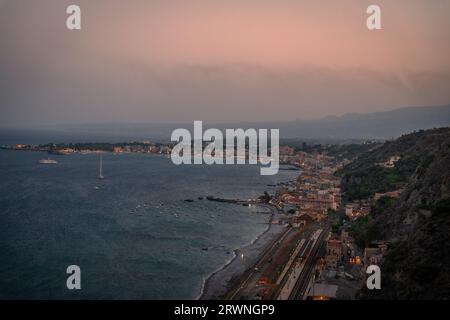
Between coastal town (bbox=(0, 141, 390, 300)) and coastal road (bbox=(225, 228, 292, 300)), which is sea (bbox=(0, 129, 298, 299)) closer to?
coastal road (bbox=(225, 228, 292, 300))

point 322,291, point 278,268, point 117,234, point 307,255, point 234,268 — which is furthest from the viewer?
point 117,234

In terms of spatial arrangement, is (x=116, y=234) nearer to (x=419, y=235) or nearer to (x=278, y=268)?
(x=278, y=268)

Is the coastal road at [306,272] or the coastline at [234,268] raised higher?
the coastal road at [306,272]

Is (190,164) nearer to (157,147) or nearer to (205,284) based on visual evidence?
(157,147)

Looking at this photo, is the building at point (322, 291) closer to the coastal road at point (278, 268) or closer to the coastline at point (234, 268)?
the coastal road at point (278, 268)

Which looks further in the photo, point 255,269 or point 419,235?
point 255,269

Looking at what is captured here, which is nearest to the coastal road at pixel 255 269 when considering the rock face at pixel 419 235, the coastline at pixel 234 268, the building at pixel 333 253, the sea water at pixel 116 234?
the coastline at pixel 234 268

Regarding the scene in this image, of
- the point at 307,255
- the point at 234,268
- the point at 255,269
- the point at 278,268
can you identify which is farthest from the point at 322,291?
the point at 307,255
